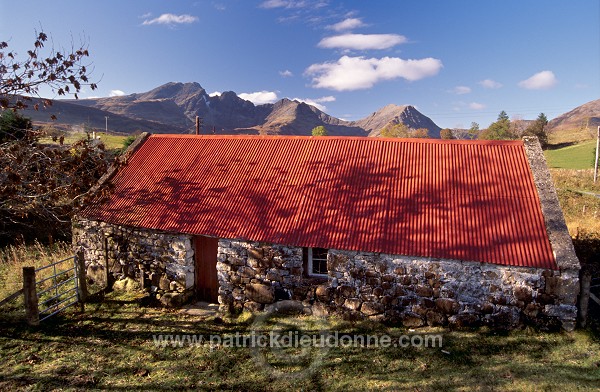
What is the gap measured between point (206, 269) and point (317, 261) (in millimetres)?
3634

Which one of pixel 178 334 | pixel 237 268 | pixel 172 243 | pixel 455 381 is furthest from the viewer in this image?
pixel 172 243

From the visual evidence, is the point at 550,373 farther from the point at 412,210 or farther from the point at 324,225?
the point at 324,225

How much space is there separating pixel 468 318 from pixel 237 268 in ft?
20.7

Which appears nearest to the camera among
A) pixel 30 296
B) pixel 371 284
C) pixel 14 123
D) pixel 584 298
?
pixel 584 298

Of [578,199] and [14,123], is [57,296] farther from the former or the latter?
[578,199]

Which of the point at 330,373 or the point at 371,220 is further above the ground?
the point at 371,220

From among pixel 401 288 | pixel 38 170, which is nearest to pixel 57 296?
pixel 38 170

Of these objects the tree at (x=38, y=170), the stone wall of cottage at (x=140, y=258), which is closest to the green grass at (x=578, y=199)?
the stone wall of cottage at (x=140, y=258)

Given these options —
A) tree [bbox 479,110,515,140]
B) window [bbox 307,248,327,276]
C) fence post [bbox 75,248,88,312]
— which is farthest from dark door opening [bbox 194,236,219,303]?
tree [bbox 479,110,515,140]

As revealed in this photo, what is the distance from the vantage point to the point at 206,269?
11.2 m

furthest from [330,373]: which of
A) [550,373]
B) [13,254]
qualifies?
[13,254]

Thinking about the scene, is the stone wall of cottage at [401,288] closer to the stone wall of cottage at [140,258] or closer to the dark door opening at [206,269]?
the dark door opening at [206,269]

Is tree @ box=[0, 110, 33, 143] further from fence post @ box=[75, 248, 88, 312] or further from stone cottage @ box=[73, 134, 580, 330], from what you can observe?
fence post @ box=[75, 248, 88, 312]

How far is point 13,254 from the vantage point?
15.2 metres
